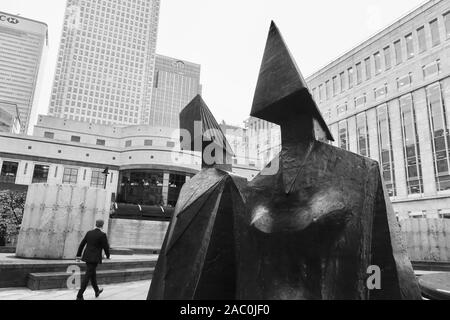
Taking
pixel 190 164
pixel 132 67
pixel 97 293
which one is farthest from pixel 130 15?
pixel 97 293

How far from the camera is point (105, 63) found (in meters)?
107

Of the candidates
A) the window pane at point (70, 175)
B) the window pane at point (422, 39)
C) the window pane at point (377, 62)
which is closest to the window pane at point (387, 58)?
the window pane at point (377, 62)

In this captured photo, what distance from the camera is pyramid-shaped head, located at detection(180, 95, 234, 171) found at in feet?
16.5

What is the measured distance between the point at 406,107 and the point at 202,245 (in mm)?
35197

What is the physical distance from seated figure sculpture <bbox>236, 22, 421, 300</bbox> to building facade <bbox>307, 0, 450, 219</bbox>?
31303 millimetres

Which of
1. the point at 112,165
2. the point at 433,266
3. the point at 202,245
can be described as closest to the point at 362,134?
the point at 433,266

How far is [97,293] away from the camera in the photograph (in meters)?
6.41

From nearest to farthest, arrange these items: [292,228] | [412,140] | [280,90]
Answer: [292,228]
[280,90]
[412,140]

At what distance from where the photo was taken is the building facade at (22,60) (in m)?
129

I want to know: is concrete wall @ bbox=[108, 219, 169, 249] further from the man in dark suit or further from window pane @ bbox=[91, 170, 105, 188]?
the man in dark suit

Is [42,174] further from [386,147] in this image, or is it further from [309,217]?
[309,217]

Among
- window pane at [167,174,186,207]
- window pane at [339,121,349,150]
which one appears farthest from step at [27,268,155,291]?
window pane at [339,121,349,150]

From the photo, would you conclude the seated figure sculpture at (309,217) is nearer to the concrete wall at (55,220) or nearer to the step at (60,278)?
the step at (60,278)

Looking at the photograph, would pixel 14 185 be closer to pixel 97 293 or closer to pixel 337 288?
pixel 97 293
